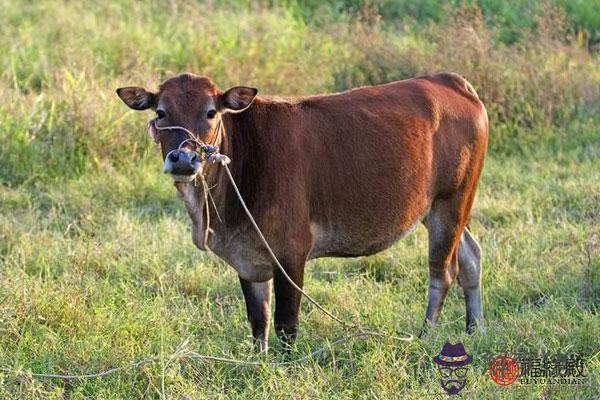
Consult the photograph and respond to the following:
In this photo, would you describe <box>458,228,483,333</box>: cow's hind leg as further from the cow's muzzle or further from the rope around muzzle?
the cow's muzzle

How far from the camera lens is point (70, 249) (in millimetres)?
6715

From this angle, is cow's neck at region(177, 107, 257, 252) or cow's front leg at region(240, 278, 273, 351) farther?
cow's front leg at region(240, 278, 273, 351)

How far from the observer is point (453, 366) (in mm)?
4977

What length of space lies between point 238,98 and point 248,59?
580cm

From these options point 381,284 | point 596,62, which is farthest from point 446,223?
point 596,62

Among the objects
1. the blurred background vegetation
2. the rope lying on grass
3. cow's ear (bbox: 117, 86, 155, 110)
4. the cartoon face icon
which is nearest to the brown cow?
cow's ear (bbox: 117, 86, 155, 110)

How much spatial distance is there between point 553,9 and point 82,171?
5.59m

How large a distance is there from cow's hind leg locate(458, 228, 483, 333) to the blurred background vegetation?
10.8 feet

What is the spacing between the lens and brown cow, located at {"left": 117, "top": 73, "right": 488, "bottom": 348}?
16.1 ft

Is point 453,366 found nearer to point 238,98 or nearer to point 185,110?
point 238,98

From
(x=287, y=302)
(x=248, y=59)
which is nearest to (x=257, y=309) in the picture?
(x=287, y=302)

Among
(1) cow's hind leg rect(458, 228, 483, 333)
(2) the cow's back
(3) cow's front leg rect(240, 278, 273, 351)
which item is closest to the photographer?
(2) the cow's back

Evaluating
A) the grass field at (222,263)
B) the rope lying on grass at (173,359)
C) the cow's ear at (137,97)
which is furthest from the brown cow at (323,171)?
the grass field at (222,263)

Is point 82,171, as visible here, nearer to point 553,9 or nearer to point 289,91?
point 289,91
